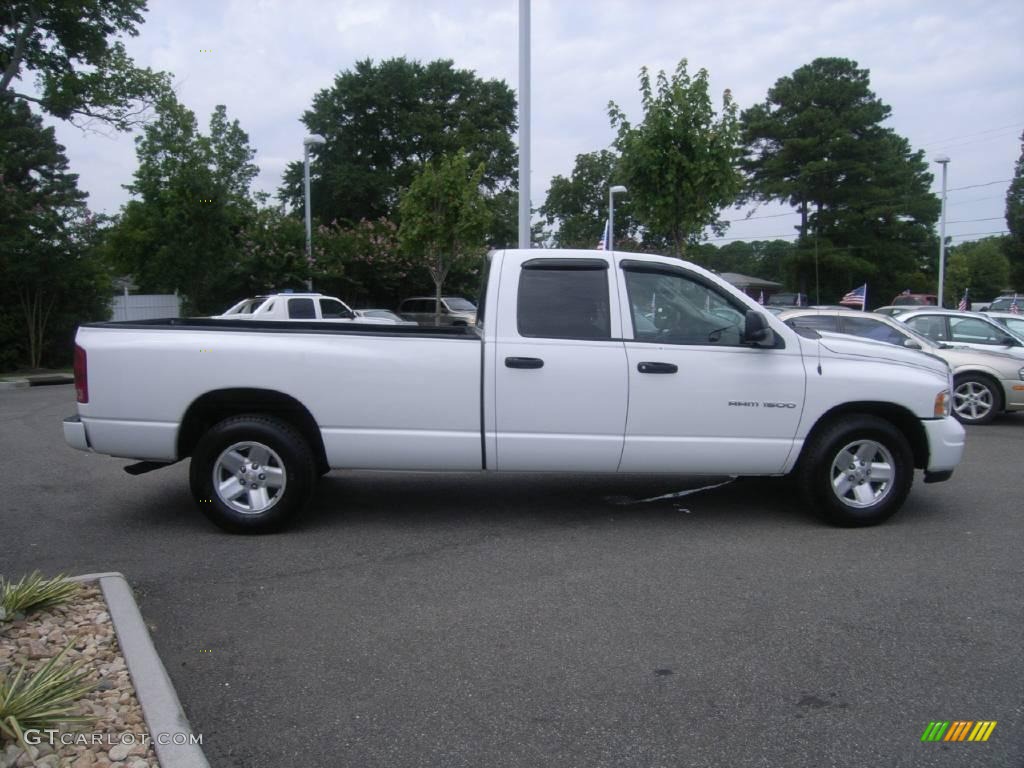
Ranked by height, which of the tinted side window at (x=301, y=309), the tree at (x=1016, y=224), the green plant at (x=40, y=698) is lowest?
the green plant at (x=40, y=698)

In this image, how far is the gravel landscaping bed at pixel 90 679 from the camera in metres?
2.88

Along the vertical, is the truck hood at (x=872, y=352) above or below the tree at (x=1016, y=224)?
below

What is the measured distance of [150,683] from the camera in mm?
3400

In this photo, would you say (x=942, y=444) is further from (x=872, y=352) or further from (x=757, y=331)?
(x=757, y=331)

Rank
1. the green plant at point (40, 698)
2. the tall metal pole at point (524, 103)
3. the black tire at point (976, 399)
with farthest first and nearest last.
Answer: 1. the tall metal pole at point (524, 103)
2. the black tire at point (976, 399)
3. the green plant at point (40, 698)

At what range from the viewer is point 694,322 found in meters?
5.93

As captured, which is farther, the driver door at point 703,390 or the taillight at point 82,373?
the driver door at point 703,390

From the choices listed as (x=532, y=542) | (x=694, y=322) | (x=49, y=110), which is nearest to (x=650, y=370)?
(x=694, y=322)

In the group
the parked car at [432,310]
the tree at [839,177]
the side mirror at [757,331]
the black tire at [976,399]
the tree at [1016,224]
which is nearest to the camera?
the side mirror at [757,331]

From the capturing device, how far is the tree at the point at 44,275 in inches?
758

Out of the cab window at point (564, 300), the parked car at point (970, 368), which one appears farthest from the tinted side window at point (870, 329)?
the cab window at point (564, 300)

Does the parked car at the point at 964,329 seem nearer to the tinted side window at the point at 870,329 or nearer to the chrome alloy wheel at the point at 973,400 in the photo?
the chrome alloy wheel at the point at 973,400

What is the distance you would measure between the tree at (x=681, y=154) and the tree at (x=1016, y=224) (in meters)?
57.5

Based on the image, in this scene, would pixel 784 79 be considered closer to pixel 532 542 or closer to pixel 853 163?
pixel 853 163
